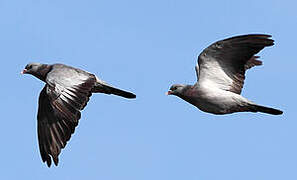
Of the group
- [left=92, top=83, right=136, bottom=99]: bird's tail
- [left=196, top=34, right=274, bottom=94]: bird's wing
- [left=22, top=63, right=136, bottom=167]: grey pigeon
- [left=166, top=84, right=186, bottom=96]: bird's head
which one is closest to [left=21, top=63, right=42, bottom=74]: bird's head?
[left=22, top=63, right=136, bottom=167]: grey pigeon

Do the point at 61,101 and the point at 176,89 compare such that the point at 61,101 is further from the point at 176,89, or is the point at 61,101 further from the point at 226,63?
the point at 226,63

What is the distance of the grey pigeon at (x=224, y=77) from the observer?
17.8 metres

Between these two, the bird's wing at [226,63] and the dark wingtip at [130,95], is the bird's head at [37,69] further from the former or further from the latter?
the bird's wing at [226,63]

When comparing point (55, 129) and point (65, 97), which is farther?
point (55, 129)

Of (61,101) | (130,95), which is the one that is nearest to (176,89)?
(130,95)

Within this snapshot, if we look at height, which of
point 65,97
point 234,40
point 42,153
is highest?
point 234,40

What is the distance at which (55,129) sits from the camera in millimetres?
17922

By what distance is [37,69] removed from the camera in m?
19.6

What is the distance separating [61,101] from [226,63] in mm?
4128

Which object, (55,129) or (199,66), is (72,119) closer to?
(55,129)

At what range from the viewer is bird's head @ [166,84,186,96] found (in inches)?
736

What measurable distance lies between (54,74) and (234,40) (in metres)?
4.02

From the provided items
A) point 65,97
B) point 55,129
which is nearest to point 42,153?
point 55,129

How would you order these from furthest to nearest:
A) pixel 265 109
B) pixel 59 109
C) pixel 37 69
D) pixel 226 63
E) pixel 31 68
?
pixel 31 68, pixel 37 69, pixel 226 63, pixel 265 109, pixel 59 109
